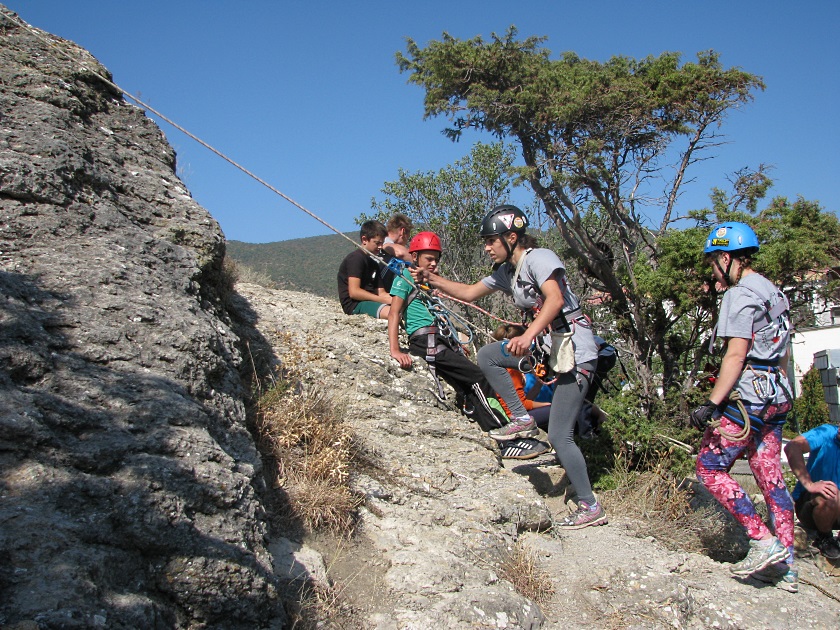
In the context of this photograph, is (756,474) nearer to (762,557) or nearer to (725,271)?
(762,557)

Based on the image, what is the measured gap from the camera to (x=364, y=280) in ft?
22.2

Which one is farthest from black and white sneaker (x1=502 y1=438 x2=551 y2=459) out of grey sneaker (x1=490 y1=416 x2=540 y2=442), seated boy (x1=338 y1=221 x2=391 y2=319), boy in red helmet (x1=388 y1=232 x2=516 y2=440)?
seated boy (x1=338 y1=221 x2=391 y2=319)

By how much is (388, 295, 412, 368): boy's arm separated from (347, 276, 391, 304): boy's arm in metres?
0.95

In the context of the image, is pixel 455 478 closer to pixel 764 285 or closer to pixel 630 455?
pixel 630 455

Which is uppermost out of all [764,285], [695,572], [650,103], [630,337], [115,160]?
[650,103]

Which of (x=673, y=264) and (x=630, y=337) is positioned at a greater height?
(x=673, y=264)

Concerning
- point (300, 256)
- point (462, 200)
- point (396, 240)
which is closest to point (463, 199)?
point (462, 200)

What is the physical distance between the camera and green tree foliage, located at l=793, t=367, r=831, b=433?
1898 cm

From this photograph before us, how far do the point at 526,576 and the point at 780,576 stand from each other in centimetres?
166

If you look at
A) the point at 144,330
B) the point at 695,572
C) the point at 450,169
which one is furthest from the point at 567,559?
the point at 450,169

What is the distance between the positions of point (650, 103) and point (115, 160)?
253 inches

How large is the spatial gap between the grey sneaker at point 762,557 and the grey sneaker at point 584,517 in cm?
86

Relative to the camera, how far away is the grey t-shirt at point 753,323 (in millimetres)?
3900

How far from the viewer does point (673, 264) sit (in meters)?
5.76
